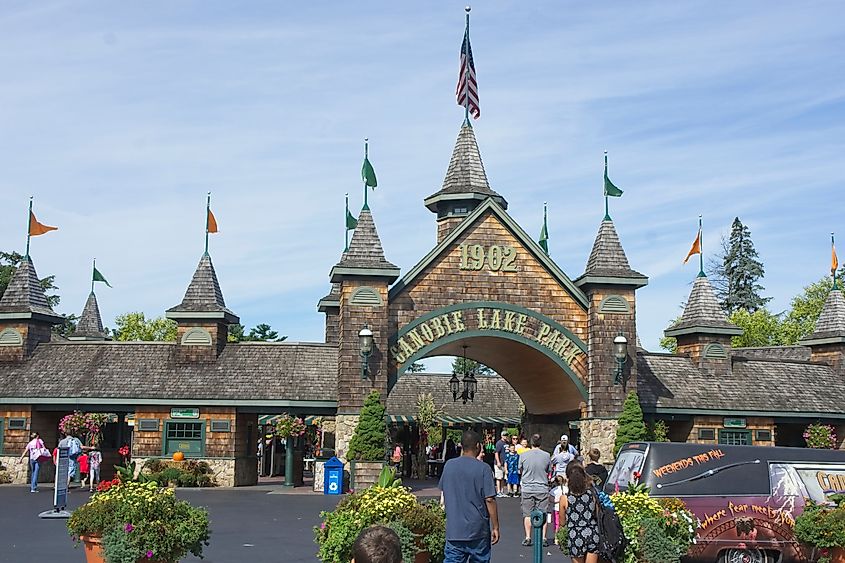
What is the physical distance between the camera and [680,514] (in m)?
11.7

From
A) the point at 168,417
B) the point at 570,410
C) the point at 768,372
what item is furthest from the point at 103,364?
the point at 768,372

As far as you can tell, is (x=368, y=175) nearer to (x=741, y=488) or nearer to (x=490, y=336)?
(x=490, y=336)

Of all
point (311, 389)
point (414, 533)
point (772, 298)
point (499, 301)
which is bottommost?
point (414, 533)

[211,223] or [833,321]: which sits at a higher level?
[211,223]

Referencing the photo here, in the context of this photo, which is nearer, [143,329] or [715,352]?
[715,352]

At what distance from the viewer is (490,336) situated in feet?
89.1

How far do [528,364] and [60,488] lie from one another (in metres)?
15.3

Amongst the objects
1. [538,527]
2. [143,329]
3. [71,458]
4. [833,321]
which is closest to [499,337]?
[71,458]

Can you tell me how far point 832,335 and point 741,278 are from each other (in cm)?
4235

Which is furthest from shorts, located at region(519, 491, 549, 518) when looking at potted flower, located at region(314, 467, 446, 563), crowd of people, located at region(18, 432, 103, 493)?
crowd of people, located at region(18, 432, 103, 493)

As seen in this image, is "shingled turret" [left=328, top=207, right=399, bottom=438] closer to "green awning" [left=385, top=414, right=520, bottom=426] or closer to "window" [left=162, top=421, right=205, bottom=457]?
"window" [left=162, top=421, right=205, bottom=457]

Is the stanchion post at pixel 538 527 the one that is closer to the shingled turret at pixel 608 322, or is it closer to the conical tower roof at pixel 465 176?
the shingled turret at pixel 608 322

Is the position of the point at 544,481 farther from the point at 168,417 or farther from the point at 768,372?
the point at 768,372

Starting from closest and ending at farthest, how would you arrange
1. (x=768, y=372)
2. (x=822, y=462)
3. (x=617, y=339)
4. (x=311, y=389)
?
(x=822, y=462) → (x=617, y=339) → (x=311, y=389) → (x=768, y=372)
